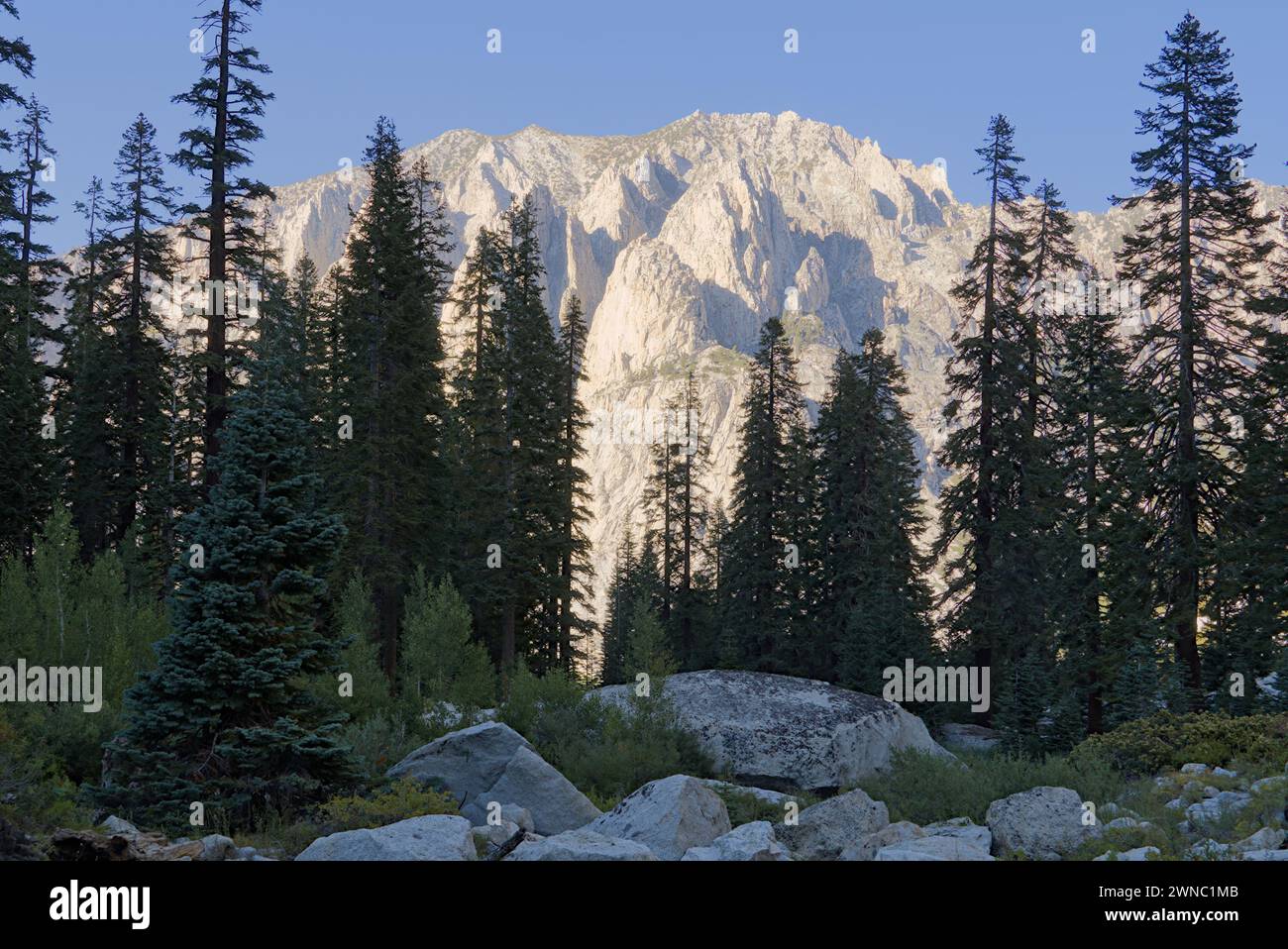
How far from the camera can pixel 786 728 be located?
1723 centimetres

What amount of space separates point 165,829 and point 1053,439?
2715 centimetres

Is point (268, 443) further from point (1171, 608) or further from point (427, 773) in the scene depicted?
point (1171, 608)

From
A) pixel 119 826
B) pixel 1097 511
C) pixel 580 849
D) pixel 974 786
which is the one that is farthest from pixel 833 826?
pixel 1097 511

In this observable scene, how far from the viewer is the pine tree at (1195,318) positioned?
23422 millimetres

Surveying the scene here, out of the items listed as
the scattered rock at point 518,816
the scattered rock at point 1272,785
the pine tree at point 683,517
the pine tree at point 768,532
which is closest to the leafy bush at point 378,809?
the scattered rock at point 518,816

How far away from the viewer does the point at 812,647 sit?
41188 millimetres

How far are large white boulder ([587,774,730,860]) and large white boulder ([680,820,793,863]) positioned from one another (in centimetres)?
57

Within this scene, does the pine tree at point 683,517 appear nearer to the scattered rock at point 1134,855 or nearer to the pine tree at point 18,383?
the pine tree at point 18,383

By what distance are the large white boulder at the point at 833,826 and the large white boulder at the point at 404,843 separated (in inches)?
146

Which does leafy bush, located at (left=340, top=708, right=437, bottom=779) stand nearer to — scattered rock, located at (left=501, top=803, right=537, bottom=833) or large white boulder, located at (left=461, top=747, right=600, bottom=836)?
large white boulder, located at (left=461, top=747, right=600, bottom=836)

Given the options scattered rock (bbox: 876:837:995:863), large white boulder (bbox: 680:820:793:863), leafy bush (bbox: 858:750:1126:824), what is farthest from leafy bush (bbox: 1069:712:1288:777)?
large white boulder (bbox: 680:820:793:863)

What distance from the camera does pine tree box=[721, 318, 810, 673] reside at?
4169cm

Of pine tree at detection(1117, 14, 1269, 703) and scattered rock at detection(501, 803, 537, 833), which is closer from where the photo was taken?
scattered rock at detection(501, 803, 537, 833)
